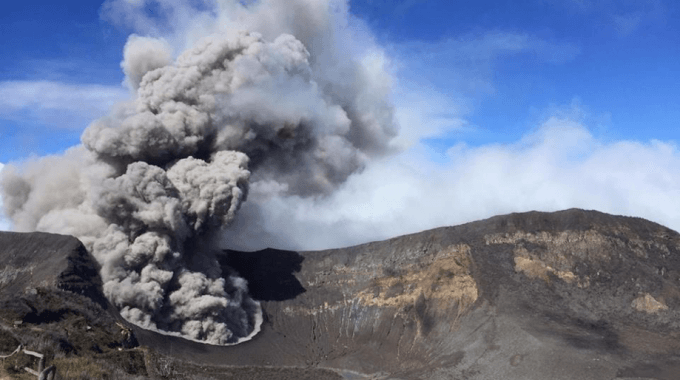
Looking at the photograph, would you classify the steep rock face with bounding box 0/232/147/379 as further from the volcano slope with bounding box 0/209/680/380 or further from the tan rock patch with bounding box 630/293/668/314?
the tan rock patch with bounding box 630/293/668/314

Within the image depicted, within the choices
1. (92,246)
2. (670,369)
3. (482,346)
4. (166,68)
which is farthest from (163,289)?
(670,369)

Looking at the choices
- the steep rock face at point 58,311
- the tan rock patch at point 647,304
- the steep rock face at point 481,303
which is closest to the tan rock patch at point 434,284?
the steep rock face at point 481,303

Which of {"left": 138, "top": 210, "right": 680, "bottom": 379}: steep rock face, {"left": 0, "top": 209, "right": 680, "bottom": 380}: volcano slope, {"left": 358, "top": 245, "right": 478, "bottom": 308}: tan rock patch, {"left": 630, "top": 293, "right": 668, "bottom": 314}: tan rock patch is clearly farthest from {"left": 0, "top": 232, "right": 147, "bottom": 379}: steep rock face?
{"left": 630, "top": 293, "right": 668, "bottom": 314}: tan rock patch

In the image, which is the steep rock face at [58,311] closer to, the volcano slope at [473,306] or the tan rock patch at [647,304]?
the volcano slope at [473,306]

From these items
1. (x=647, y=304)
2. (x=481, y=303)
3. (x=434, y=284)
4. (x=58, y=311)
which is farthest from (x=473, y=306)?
(x=58, y=311)

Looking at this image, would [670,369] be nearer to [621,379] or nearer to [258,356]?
[621,379]

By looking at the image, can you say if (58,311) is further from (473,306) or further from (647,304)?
(647,304)
